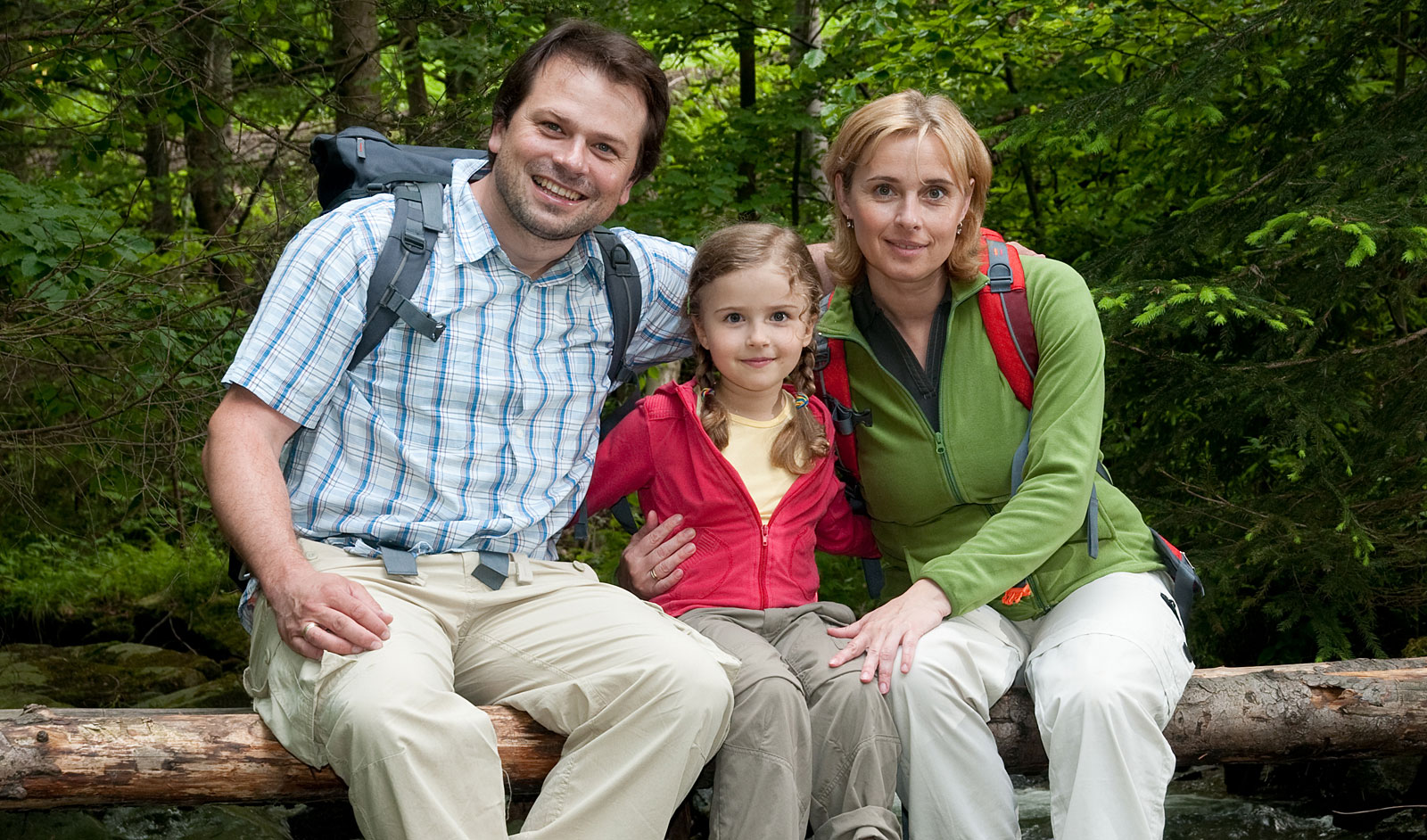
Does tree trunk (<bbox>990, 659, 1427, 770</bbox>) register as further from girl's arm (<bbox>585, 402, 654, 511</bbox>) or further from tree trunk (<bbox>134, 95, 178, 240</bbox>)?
tree trunk (<bbox>134, 95, 178, 240</bbox>)

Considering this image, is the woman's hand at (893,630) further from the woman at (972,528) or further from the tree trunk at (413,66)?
the tree trunk at (413,66)

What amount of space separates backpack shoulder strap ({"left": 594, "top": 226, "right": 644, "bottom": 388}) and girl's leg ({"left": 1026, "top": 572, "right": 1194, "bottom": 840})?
55.5 inches

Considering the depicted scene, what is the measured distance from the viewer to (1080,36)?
6586 mm

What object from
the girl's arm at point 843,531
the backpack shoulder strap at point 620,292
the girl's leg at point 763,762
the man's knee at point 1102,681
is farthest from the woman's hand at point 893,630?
the backpack shoulder strap at point 620,292

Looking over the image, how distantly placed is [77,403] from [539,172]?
9.33 ft

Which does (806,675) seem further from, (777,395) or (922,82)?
(922,82)

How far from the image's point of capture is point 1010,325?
126 inches

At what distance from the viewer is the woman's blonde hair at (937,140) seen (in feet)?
10.3

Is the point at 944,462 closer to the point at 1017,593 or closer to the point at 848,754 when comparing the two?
the point at 1017,593

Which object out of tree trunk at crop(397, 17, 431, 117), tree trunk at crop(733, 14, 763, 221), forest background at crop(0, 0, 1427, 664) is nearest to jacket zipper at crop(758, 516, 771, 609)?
forest background at crop(0, 0, 1427, 664)

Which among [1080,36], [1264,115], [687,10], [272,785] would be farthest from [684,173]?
[272,785]

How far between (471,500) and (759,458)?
2.64 ft

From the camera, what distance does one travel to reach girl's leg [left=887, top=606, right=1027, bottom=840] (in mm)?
2771

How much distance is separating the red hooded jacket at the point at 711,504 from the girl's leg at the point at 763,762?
37cm
